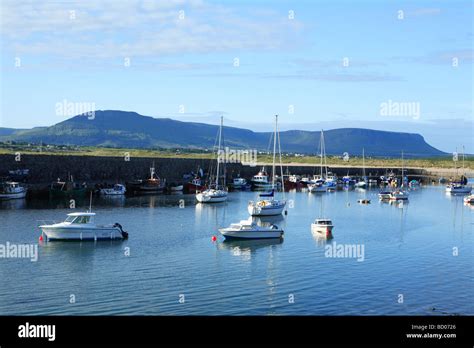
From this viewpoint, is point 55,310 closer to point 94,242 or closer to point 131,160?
point 94,242

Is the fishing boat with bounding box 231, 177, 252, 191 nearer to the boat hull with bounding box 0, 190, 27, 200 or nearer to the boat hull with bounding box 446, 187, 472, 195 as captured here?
the boat hull with bounding box 446, 187, 472, 195

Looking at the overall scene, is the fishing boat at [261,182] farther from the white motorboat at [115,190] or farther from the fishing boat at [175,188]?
the white motorboat at [115,190]

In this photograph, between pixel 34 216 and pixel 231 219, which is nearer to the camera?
pixel 34 216

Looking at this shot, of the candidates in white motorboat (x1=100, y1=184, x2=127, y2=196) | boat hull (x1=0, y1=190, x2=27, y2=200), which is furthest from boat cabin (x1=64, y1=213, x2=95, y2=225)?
white motorboat (x1=100, y1=184, x2=127, y2=196)

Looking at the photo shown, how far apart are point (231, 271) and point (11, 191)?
37470mm

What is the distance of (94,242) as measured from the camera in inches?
1560

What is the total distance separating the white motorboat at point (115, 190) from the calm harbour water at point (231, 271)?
15.9 meters

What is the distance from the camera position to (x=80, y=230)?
3934 centimetres

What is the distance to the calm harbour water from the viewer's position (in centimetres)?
2597
